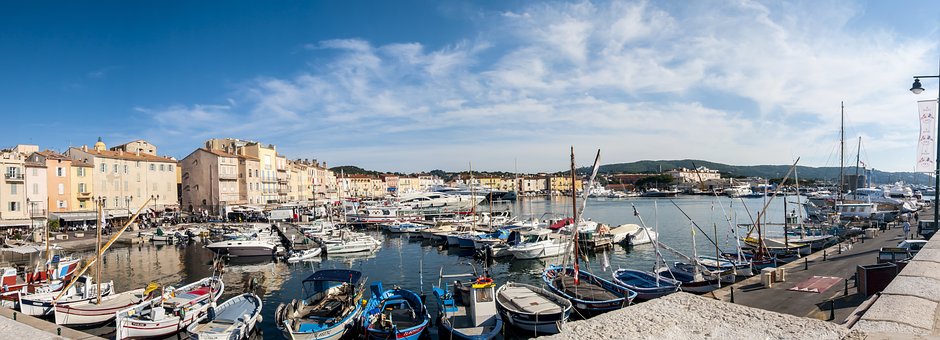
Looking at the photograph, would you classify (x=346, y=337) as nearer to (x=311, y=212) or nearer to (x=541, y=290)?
(x=541, y=290)

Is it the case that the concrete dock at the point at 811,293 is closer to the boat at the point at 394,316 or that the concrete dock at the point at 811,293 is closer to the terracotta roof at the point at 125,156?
the boat at the point at 394,316

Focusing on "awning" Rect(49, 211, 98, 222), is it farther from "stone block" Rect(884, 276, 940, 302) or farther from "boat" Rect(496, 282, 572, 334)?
"stone block" Rect(884, 276, 940, 302)

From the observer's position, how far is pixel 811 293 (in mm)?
15328

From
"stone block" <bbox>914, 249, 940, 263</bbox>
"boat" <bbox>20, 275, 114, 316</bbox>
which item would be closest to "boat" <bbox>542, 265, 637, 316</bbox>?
"stone block" <bbox>914, 249, 940, 263</bbox>

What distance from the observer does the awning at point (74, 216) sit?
1953 inches

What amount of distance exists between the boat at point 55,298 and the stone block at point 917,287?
25038 mm

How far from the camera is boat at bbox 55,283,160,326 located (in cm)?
1838

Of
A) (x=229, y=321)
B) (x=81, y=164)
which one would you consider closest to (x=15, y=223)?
(x=81, y=164)

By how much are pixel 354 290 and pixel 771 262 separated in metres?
22.7

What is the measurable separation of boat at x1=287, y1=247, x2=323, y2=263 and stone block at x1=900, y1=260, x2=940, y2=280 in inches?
1384

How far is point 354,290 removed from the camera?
1911cm

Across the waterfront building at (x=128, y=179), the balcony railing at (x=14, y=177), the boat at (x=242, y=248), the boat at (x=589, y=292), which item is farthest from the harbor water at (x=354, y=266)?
the waterfront building at (x=128, y=179)

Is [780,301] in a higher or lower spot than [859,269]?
lower

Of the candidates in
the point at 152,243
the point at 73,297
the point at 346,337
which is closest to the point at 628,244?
the point at 346,337
